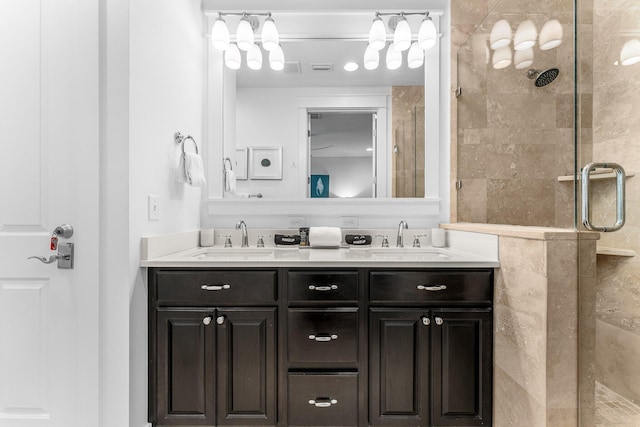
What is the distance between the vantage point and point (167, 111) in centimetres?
164

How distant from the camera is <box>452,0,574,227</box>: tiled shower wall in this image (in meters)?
1.81

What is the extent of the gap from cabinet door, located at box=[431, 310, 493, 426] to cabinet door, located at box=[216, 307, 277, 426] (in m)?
0.73

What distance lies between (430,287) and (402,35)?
1556 mm

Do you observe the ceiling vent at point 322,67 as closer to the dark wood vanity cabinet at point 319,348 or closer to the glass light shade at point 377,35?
the glass light shade at point 377,35

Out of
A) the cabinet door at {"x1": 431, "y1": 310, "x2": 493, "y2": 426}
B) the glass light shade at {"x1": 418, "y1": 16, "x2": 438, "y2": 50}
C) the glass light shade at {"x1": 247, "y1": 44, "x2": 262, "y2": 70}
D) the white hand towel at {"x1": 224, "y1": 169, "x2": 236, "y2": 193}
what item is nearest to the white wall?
the white hand towel at {"x1": 224, "y1": 169, "x2": 236, "y2": 193}

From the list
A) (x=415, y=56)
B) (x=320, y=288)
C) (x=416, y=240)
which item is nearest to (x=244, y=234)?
(x=320, y=288)

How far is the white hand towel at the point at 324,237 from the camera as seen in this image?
75.9 inches

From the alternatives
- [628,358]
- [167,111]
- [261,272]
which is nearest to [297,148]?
[167,111]

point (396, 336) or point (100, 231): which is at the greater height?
point (100, 231)

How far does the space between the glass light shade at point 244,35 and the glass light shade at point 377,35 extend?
0.76 metres

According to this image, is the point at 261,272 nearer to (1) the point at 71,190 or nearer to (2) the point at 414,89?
(1) the point at 71,190

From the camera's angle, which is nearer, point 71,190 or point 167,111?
point 71,190

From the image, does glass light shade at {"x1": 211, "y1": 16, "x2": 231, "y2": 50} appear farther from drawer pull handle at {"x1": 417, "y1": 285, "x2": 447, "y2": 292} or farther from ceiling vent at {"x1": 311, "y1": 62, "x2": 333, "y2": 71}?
drawer pull handle at {"x1": 417, "y1": 285, "x2": 447, "y2": 292}

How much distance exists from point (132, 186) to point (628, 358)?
2.22m
